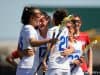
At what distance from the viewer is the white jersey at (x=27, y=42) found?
38.4ft

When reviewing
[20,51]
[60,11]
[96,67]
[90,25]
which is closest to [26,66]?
[20,51]

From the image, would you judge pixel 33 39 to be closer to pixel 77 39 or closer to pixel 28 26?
pixel 28 26

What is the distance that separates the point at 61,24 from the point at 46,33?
1.14 feet

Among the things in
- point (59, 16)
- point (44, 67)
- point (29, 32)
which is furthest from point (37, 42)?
point (59, 16)

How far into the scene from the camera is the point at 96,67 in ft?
73.8

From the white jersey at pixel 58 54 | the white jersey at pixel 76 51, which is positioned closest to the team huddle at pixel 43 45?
the white jersey at pixel 58 54

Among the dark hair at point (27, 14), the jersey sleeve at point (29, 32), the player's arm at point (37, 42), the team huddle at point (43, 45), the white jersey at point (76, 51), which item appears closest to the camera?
the player's arm at point (37, 42)

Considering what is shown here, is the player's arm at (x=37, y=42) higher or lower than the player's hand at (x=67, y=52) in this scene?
higher

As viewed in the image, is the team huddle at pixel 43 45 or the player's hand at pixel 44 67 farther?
A: the player's hand at pixel 44 67

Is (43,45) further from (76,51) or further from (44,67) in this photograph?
(76,51)

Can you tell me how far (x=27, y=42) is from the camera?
11828 mm

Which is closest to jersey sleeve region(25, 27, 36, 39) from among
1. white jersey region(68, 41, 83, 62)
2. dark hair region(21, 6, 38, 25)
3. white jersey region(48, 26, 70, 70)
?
dark hair region(21, 6, 38, 25)

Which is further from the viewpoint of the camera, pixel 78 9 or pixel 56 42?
pixel 78 9

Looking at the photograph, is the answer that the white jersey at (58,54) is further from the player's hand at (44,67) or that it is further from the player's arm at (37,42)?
the player's arm at (37,42)
